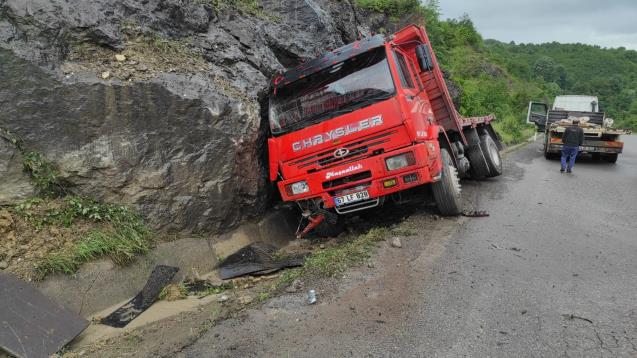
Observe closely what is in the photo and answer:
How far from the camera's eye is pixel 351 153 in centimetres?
543

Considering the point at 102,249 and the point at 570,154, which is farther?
the point at 570,154

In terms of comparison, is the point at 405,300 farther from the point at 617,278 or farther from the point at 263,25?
the point at 263,25

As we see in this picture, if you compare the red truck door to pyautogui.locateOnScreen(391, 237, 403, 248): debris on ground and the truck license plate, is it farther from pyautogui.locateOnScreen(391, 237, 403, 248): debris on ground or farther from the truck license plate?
pyautogui.locateOnScreen(391, 237, 403, 248): debris on ground

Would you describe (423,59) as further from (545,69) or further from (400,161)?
(545,69)

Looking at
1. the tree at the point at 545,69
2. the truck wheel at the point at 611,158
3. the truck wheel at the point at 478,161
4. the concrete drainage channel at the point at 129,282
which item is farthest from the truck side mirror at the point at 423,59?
the tree at the point at 545,69

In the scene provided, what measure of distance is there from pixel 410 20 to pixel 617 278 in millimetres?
17201

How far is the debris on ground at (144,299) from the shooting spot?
4.10 metres

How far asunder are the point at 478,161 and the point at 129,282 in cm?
693

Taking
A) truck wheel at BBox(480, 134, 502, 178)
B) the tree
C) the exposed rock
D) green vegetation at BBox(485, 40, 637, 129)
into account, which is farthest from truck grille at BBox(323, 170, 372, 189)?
the tree

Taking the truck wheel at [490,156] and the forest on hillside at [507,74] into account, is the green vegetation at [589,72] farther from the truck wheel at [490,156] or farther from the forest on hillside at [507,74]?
the truck wheel at [490,156]

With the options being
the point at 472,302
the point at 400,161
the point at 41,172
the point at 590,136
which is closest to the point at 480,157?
the point at 400,161

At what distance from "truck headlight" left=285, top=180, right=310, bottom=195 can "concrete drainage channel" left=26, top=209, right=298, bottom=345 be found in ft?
3.37

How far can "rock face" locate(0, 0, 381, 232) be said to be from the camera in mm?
4633

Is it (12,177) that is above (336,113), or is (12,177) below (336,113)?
above
